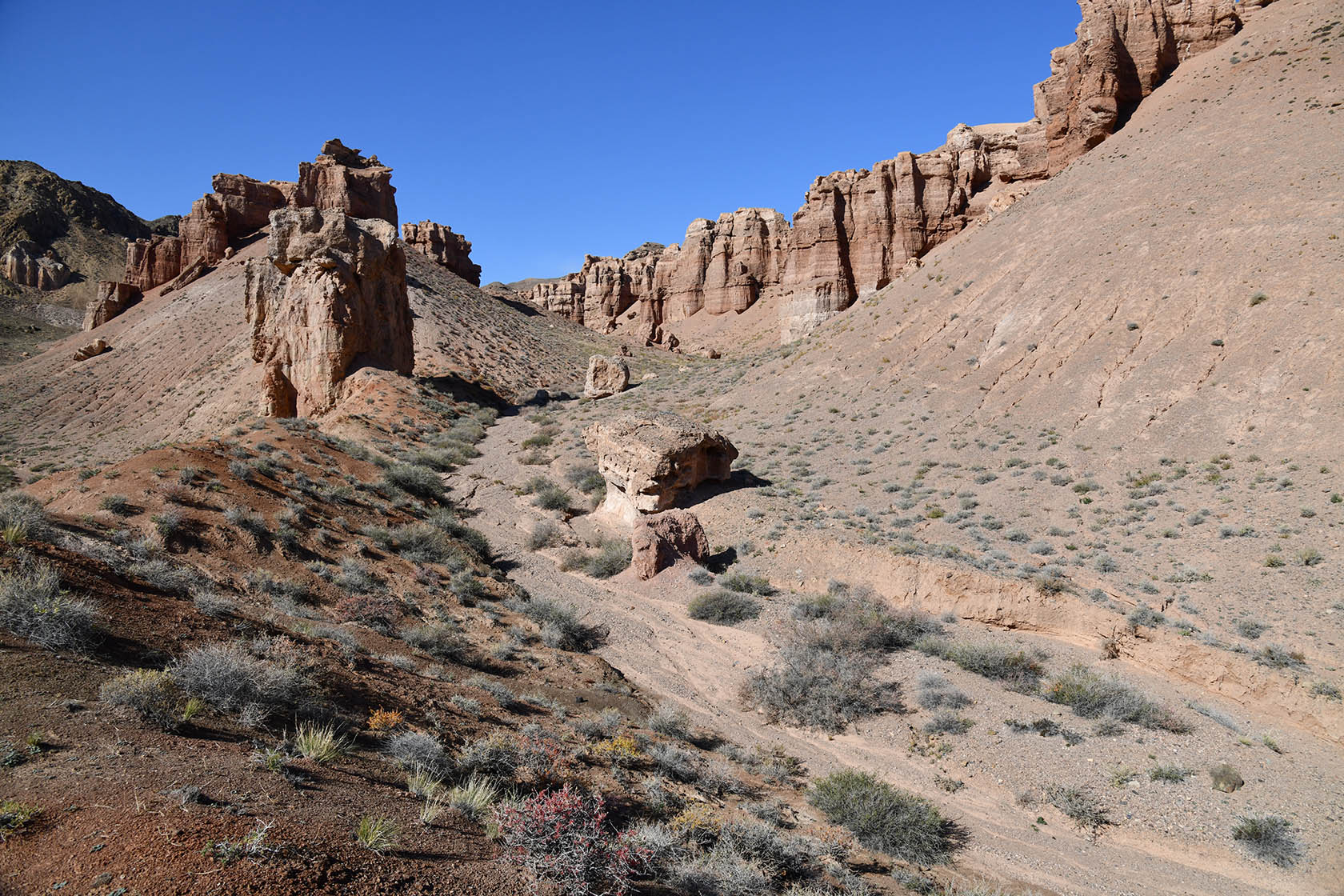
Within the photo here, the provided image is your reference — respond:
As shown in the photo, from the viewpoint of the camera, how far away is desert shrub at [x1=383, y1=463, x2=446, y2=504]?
21344 millimetres

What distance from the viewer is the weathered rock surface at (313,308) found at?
30.1 m

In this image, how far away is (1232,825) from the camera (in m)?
8.37

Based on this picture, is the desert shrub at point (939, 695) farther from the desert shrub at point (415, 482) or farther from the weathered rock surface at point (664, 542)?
the desert shrub at point (415, 482)

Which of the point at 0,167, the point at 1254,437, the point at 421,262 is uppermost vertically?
the point at 0,167

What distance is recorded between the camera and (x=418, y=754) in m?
6.62

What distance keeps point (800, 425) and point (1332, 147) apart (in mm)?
22612

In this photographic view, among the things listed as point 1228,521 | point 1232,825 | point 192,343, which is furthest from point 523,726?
point 192,343

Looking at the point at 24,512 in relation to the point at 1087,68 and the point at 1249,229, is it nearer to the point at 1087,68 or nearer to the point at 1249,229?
the point at 1249,229

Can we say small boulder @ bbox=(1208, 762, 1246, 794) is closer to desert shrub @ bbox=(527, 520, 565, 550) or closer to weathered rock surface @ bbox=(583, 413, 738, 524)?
weathered rock surface @ bbox=(583, 413, 738, 524)

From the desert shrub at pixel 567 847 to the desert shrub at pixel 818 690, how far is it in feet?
19.5

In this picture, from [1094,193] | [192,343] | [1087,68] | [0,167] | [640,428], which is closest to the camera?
[640,428]

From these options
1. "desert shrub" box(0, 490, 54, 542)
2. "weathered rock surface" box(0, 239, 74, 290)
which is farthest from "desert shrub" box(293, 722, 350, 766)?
"weathered rock surface" box(0, 239, 74, 290)

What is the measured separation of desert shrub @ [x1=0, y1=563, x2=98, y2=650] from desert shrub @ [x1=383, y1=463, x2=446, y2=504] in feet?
46.4

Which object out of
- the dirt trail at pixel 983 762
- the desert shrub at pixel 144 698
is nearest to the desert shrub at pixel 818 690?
the dirt trail at pixel 983 762
